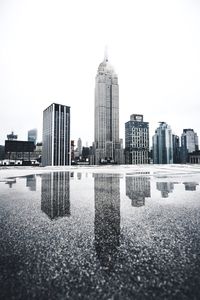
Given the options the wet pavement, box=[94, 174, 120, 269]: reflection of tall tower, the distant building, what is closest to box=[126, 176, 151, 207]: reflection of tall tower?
box=[94, 174, 120, 269]: reflection of tall tower

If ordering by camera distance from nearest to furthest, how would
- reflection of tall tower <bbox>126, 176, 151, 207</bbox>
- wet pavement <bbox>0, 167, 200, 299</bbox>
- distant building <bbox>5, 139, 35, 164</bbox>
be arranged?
wet pavement <bbox>0, 167, 200, 299</bbox>, reflection of tall tower <bbox>126, 176, 151, 207</bbox>, distant building <bbox>5, 139, 35, 164</bbox>

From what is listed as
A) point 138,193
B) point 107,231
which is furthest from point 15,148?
point 107,231

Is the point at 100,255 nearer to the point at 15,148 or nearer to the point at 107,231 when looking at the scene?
the point at 107,231

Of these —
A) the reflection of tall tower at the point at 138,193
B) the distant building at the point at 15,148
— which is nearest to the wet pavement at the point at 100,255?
the reflection of tall tower at the point at 138,193

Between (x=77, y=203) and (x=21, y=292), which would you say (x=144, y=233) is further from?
(x=77, y=203)

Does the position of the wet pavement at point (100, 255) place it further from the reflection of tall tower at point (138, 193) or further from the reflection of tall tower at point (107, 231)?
the reflection of tall tower at point (138, 193)

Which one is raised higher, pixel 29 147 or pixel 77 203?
pixel 29 147

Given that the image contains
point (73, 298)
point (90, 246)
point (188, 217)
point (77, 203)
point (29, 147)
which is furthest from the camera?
point (29, 147)

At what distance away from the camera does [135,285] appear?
216 centimetres

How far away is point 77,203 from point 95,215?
4.94 feet

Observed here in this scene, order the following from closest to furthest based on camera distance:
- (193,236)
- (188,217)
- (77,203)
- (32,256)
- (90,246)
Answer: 1. (32,256)
2. (90,246)
3. (193,236)
4. (188,217)
5. (77,203)

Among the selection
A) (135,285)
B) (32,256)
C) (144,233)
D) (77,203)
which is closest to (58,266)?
(32,256)

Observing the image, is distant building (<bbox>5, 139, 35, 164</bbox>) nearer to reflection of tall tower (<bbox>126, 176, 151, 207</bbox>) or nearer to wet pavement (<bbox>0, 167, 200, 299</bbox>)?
reflection of tall tower (<bbox>126, 176, 151, 207</bbox>)

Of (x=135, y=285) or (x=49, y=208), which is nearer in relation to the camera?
(x=135, y=285)
